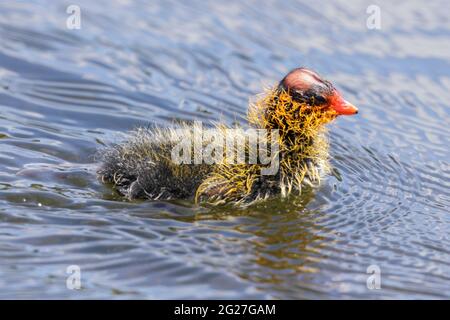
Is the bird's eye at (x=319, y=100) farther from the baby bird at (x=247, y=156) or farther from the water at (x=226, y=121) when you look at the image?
the water at (x=226, y=121)

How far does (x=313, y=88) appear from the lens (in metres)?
7.32

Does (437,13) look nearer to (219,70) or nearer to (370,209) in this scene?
(219,70)

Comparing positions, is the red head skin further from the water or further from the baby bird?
the water

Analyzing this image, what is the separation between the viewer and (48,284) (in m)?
5.88

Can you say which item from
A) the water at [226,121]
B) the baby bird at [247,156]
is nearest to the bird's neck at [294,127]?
the baby bird at [247,156]

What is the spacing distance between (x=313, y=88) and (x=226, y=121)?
2.45m

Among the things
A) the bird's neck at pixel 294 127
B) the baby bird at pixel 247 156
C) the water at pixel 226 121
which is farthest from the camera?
the bird's neck at pixel 294 127

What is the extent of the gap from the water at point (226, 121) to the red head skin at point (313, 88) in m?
0.87

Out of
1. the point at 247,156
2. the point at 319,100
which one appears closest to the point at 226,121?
the point at 247,156

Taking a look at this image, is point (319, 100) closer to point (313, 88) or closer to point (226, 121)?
point (313, 88)

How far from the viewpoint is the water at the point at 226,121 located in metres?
6.21

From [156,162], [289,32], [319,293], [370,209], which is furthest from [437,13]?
[319,293]

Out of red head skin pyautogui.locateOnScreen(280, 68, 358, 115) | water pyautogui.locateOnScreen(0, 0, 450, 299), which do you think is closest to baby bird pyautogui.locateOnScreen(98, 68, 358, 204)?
red head skin pyautogui.locateOnScreen(280, 68, 358, 115)
